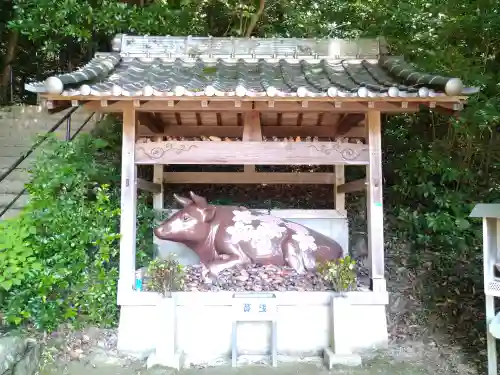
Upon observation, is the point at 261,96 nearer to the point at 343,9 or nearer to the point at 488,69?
the point at 488,69

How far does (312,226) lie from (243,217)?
1.07 metres

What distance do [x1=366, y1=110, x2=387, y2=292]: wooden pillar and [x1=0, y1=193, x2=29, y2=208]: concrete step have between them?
476cm

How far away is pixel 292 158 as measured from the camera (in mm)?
4684

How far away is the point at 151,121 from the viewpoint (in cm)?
568

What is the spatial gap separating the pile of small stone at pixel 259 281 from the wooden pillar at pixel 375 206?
0.31 m

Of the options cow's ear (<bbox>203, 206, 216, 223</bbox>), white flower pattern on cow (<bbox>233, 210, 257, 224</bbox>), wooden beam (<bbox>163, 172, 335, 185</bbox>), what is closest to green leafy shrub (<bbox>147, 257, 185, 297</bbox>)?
cow's ear (<bbox>203, 206, 216, 223</bbox>)

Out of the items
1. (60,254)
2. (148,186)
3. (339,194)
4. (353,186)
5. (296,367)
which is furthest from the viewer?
(339,194)

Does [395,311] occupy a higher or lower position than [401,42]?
lower

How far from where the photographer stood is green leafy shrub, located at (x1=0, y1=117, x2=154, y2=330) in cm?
452

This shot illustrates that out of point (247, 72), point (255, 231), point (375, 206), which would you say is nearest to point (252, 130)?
point (247, 72)

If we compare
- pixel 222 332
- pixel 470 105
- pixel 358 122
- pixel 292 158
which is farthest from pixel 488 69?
pixel 222 332

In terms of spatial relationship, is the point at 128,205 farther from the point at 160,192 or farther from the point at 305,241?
the point at 305,241

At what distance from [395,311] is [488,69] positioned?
383 cm

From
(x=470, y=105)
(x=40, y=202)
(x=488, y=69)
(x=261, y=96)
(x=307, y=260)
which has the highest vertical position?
(x=488, y=69)
